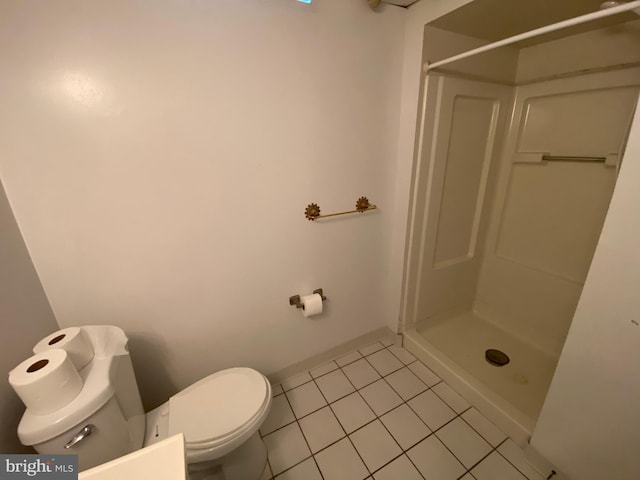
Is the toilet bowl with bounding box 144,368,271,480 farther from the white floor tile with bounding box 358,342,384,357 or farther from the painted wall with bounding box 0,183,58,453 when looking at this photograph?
the white floor tile with bounding box 358,342,384,357

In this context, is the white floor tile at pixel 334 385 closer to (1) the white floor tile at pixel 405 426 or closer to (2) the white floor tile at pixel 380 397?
(2) the white floor tile at pixel 380 397

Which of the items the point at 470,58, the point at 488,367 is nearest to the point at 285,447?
the point at 488,367

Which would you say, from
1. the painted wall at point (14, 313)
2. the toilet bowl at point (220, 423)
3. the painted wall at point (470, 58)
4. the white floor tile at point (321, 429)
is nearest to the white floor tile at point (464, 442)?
the white floor tile at point (321, 429)

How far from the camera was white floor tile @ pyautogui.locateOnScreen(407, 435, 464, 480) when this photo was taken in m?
1.17

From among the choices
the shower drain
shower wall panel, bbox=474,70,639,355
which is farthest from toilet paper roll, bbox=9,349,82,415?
shower wall panel, bbox=474,70,639,355

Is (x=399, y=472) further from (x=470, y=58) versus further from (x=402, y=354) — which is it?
(x=470, y=58)

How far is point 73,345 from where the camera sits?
2.73 feet

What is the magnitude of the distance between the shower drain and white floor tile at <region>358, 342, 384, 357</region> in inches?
28.8

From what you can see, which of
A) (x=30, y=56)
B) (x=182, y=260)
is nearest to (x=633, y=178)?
(x=182, y=260)

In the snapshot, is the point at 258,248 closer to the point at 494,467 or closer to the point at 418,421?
the point at 418,421

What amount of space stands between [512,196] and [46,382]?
101 inches

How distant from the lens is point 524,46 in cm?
167

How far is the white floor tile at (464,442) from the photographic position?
48.5 inches

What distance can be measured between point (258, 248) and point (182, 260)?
1.19 ft
